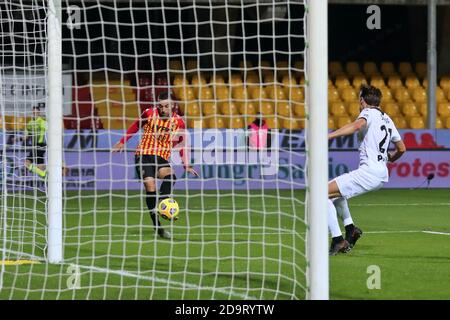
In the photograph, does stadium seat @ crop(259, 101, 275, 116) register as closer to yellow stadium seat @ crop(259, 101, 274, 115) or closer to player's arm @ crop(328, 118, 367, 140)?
yellow stadium seat @ crop(259, 101, 274, 115)

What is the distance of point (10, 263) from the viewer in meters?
10.6

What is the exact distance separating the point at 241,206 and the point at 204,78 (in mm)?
10961

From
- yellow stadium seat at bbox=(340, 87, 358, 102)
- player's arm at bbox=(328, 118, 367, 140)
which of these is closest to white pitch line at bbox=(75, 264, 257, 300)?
player's arm at bbox=(328, 118, 367, 140)

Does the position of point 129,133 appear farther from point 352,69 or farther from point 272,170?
point 352,69

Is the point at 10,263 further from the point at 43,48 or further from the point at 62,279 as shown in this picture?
the point at 43,48

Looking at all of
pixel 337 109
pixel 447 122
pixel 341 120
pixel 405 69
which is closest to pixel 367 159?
pixel 341 120

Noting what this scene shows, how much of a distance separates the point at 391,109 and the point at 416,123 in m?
0.82

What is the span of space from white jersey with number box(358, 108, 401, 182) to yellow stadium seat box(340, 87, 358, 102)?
16782mm

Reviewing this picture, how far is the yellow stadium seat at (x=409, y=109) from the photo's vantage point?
1113 inches

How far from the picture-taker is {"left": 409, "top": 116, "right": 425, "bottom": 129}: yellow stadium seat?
2760 cm

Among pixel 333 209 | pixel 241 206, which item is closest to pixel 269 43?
pixel 241 206

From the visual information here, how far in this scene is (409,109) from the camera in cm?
2834

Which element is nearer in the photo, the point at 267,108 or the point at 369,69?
the point at 267,108

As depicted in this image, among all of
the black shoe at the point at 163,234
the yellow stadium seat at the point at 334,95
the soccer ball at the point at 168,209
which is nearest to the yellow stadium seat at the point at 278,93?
the yellow stadium seat at the point at 334,95
